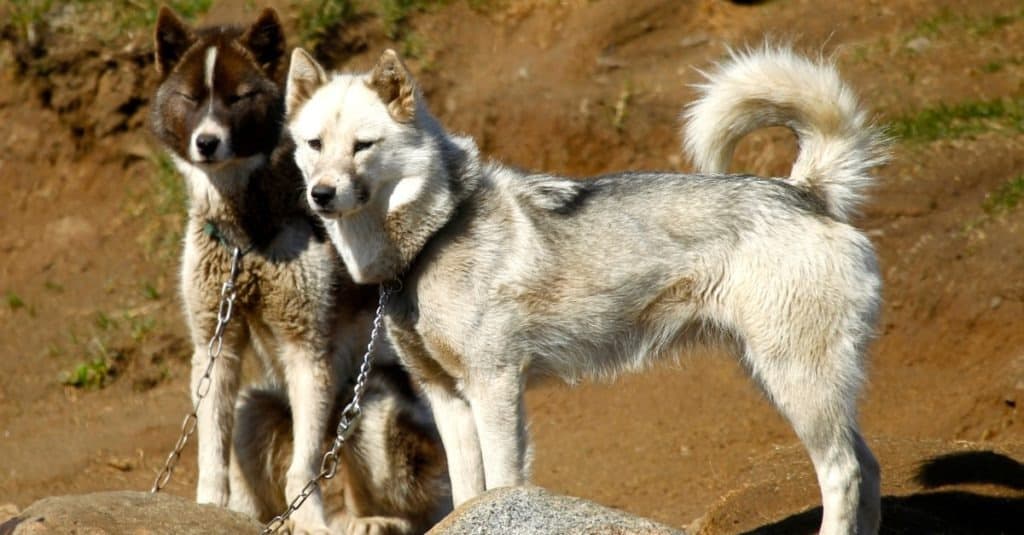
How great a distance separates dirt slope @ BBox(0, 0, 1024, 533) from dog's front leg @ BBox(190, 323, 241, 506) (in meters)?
2.41

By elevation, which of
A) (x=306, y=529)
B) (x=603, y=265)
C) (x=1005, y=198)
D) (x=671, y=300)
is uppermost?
(x=603, y=265)

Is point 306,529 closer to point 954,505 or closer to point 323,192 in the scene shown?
point 323,192

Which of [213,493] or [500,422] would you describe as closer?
[500,422]

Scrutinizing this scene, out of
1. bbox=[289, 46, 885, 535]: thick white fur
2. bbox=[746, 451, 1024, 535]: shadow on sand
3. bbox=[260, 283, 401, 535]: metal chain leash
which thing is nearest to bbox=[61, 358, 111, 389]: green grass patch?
bbox=[260, 283, 401, 535]: metal chain leash

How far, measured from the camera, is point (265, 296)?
5559 mm

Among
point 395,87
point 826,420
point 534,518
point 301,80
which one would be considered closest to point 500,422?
point 534,518

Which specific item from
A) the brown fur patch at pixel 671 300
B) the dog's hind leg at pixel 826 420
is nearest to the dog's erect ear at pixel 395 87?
the brown fur patch at pixel 671 300

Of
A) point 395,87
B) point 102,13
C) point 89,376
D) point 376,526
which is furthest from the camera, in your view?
point 102,13

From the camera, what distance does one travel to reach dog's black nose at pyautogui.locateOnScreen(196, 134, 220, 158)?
5418 millimetres

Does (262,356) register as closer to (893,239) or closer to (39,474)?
(39,474)

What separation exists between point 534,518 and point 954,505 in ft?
7.77

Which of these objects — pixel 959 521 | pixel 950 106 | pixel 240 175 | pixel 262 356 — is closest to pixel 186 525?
pixel 262 356

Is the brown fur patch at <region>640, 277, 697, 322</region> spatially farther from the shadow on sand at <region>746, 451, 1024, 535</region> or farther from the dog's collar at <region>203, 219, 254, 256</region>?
the dog's collar at <region>203, 219, 254, 256</region>

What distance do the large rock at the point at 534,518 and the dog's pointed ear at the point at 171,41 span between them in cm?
261
